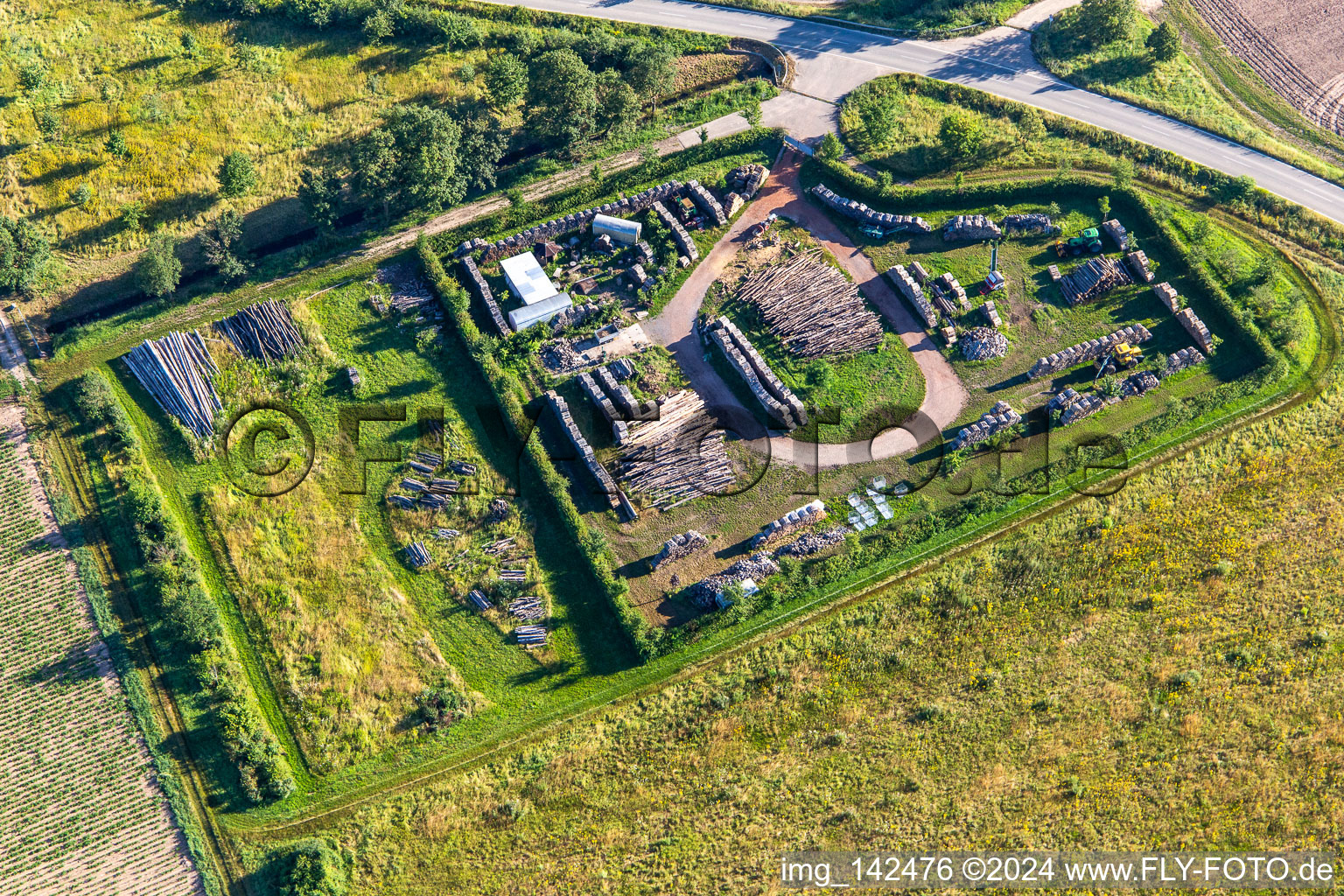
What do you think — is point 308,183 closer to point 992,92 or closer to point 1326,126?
point 992,92

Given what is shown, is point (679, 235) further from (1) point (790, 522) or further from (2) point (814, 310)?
(1) point (790, 522)

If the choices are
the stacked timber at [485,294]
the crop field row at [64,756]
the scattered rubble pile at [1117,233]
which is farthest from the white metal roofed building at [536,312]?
the scattered rubble pile at [1117,233]

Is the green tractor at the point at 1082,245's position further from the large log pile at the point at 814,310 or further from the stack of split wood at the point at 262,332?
the stack of split wood at the point at 262,332

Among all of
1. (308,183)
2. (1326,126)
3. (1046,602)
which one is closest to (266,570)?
(308,183)

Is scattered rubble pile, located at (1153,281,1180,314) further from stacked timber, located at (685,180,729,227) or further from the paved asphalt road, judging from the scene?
stacked timber, located at (685,180,729,227)

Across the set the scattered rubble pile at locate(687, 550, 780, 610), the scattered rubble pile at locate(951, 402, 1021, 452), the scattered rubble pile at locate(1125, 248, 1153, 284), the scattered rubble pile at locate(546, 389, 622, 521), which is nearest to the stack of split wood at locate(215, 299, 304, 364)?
the scattered rubble pile at locate(546, 389, 622, 521)

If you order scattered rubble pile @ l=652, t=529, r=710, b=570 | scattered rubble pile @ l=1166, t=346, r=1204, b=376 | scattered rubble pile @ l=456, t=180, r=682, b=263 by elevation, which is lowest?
scattered rubble pile @ l=1166, t=346, r=1204, b=376

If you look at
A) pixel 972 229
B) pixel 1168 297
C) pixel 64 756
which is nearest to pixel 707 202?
pixel 972 229
